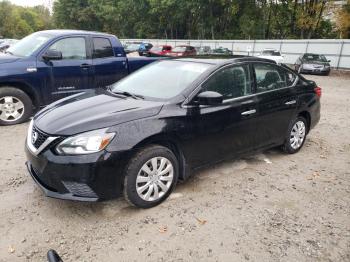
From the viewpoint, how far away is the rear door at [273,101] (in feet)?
15.4

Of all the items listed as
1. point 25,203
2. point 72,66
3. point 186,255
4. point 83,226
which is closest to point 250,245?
point 186,255

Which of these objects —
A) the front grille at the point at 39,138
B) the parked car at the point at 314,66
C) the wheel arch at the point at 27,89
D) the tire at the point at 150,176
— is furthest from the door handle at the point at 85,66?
the parked car at the point at 314,66

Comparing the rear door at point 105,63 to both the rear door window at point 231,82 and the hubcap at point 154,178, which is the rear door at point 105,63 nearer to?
the rear door window at point 231,82

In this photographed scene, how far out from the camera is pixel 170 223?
11.3 ft

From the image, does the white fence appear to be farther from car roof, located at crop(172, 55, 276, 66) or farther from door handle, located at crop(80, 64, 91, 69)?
car roof, located at crop(172, 55, 276, 66)

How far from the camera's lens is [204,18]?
151 feet

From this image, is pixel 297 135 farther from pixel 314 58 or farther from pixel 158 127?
pixel 314 58

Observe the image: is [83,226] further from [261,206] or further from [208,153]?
[261,206]

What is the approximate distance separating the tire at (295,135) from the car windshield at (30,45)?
4.87 meters

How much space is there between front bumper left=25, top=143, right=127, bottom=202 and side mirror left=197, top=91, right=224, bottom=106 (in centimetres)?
114

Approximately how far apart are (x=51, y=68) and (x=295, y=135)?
15.2 ft

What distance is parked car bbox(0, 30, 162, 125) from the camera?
6.41 metres

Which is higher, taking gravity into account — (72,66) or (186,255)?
(72,66)

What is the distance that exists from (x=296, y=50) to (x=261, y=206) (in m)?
28.5
